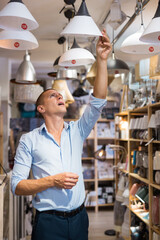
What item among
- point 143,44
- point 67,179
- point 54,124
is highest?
point 143,44

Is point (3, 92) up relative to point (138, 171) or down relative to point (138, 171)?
up

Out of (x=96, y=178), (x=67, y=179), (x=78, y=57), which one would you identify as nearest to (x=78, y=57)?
(x=78, y=57)

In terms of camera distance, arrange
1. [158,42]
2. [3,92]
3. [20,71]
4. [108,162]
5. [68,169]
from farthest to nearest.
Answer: [108,162] < [3,92] < [20,71] < [68,169] < [158,42]

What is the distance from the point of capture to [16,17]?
1623 mm

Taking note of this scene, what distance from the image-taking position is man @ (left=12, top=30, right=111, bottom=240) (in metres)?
1.74

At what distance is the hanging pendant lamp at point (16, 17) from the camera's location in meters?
1.54

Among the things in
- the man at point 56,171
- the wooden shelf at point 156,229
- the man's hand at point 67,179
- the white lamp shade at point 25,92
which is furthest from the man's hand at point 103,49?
the white lamp shade at point 25,92

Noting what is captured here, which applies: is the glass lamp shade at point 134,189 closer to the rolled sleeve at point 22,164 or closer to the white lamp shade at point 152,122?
the white lamp shade at point 152,122

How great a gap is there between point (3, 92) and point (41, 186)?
4.54 m

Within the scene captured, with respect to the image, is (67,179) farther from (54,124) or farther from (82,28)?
(82,28)

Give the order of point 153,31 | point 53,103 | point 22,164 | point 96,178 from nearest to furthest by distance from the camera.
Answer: point 153,31 < point 22,164 < point 53,103 < point 96,178

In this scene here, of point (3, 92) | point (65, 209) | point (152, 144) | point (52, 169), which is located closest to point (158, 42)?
point (52, 169)

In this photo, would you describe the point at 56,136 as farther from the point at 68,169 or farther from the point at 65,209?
the point at 65,209

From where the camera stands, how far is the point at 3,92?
19.4 feet
